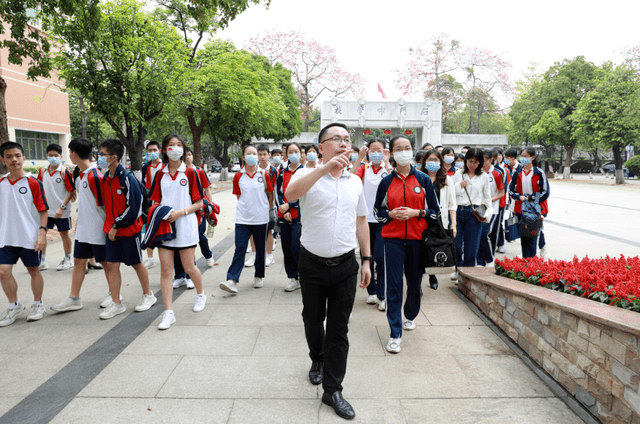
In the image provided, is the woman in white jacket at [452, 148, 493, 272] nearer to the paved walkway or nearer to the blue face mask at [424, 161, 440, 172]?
the paved walkway

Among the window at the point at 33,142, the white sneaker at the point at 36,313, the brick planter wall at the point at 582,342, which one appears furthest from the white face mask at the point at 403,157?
the window at the point at 33,142

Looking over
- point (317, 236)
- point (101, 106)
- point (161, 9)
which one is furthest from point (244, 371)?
point (161, 9)

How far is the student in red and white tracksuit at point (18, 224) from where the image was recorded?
4.41 meters

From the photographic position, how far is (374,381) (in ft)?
10.7

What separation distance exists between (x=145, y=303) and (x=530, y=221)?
17.3ft

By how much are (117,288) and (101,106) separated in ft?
28.4

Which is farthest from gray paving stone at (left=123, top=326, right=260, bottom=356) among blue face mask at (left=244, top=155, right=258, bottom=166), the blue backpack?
the blue backpack

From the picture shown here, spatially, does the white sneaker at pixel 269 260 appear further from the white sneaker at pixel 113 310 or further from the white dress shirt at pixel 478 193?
the white dress shirt at pixel 478 193

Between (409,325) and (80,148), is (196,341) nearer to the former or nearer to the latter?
(409,325)

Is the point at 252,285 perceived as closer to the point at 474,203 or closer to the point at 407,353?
the point at 407,353

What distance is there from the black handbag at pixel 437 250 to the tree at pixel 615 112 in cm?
2646

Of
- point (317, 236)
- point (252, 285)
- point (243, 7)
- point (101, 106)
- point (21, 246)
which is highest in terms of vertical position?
point (243, 7)

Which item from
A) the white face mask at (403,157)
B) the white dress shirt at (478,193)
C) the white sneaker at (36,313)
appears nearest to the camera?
the white face mask at (403,157)

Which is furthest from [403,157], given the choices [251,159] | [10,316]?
[10,316]
